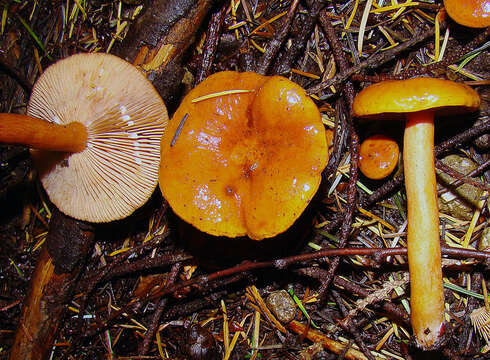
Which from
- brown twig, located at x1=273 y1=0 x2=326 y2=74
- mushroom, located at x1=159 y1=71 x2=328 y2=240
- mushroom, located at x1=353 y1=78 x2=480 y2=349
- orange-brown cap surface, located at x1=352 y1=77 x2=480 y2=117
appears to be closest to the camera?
orange-brown cap surface, located at x1=352 y1=77 x2=480 y2=117

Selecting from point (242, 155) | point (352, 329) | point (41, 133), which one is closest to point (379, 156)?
point (242, 155)

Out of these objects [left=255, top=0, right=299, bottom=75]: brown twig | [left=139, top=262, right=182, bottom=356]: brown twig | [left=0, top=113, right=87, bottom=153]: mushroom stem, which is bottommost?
[left=139, top=262, right=182, bottom=356]: brown twig

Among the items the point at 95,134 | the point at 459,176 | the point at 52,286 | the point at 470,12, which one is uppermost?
the point at 470,12

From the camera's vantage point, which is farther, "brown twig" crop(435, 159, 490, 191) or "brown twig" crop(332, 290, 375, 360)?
"brown twig" crop(332, 290, 375, 360)

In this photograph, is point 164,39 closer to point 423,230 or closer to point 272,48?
point 272,48

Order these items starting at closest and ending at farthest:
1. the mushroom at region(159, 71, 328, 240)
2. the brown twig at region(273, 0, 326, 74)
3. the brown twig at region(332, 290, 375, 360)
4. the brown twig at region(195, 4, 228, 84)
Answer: the mushroom at region(159, 71, 328, 240), the brown twig at region(332, 290, 375, 360), the brown twig at region(273, 0, 326, 74), the brown twig at region(195, 4, 228, 84)

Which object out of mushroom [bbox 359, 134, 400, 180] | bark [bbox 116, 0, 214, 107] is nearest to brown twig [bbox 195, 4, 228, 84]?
bark [bbox 116, 0, 214, 107]

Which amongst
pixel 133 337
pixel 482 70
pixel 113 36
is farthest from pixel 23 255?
pixel 482 70

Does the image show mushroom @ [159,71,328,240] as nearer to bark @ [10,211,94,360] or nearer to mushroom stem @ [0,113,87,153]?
mushroom stem @ [0,113,87,153]

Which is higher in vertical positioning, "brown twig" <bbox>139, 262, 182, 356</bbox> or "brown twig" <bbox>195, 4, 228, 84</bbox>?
"brown twig" <bbox>195, 4, 228, 84</bbox>
